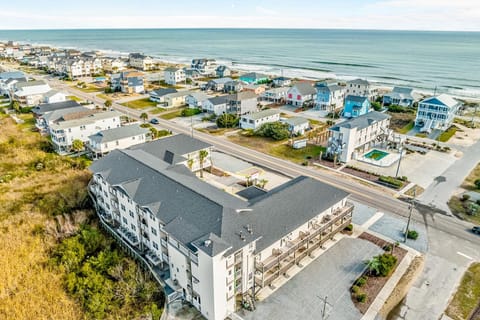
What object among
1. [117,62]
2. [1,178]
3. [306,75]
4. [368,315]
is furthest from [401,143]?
[117,62]

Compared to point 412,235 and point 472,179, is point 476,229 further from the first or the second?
point 472,179

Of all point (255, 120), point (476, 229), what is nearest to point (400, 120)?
point (255, 120)

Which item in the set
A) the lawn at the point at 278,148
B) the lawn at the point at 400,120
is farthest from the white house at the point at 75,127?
the lawn at the point at 400,120

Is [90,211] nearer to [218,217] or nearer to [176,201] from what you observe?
[176,201]

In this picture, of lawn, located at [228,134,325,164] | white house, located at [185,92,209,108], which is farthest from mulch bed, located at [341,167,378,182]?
white house, located at [185,92,209,108]

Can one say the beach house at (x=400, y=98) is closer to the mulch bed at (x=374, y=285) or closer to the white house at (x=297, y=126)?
the white house at (x=297, y=126)

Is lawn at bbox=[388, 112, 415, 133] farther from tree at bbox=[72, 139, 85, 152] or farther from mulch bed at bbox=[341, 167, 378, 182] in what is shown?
tree at bbox=[72, 139, 85, 152]
